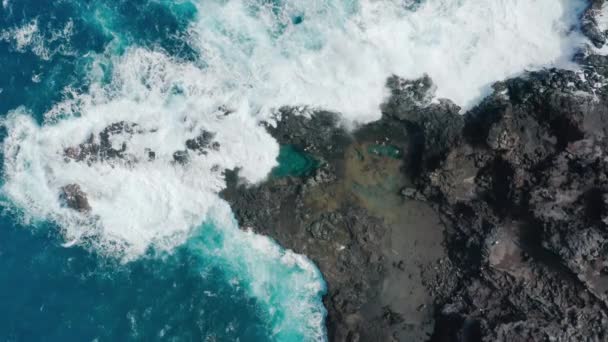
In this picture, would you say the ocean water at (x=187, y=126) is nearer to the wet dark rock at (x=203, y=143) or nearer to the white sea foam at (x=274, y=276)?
the white sea foam at (x=274, y=276)

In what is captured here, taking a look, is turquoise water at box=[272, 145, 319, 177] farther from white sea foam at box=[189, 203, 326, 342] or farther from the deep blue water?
the deep blue water

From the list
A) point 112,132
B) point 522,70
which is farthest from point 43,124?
point 522,70

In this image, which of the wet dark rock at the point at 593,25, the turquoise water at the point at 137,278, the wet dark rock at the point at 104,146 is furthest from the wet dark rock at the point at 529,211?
the wet dark rock at the point at 104,146

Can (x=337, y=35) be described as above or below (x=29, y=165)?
above

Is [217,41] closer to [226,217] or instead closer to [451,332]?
[226,217]

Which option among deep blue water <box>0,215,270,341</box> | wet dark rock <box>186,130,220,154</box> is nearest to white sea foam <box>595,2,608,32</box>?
wet dark rock <box>186,130,220,154</box>

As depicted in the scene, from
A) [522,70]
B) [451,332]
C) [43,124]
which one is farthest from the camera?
[43,124]

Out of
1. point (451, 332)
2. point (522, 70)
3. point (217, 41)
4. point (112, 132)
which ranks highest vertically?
point (522, 70)
